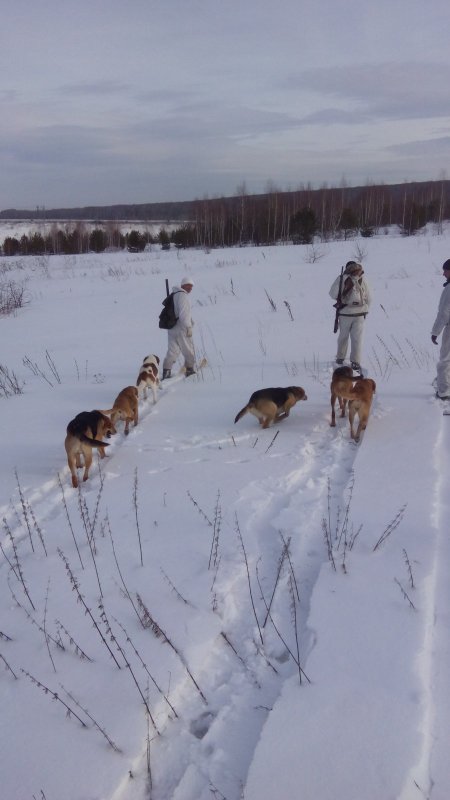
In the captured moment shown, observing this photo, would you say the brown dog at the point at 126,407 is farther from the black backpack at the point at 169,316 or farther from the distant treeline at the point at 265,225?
the distant treeline at the point at 265,225

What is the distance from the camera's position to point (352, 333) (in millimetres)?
8648

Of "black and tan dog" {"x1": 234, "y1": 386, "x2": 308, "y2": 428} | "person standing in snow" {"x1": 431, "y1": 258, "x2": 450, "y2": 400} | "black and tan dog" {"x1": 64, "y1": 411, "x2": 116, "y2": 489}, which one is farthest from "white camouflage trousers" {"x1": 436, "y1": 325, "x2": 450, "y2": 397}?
"black and tan dog" {"x1": 64, "y1": 411, "x2": 116, "y2": 489}

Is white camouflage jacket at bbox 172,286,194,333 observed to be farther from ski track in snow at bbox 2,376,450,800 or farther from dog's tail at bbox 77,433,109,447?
ski track in snow at bbox 2,376,450,800

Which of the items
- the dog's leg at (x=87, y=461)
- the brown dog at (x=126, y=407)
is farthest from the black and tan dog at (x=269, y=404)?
the dog's leg at (x=87, y=461)

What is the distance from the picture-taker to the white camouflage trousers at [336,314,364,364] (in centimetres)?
849

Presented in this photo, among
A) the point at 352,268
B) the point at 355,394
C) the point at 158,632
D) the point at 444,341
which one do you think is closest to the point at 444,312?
the point at 444,341

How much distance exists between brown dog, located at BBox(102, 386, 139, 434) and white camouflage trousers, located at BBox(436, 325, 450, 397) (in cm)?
407

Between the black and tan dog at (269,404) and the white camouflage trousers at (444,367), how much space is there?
2.03 meters

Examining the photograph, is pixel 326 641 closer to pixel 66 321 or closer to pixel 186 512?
pixel 186 512

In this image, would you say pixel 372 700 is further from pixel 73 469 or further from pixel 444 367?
pixel 444 367

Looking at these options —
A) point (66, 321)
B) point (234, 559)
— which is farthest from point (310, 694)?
point (66, 321)

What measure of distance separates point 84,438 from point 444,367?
188 inches

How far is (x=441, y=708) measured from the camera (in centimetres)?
239

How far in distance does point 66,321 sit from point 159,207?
11353cm
